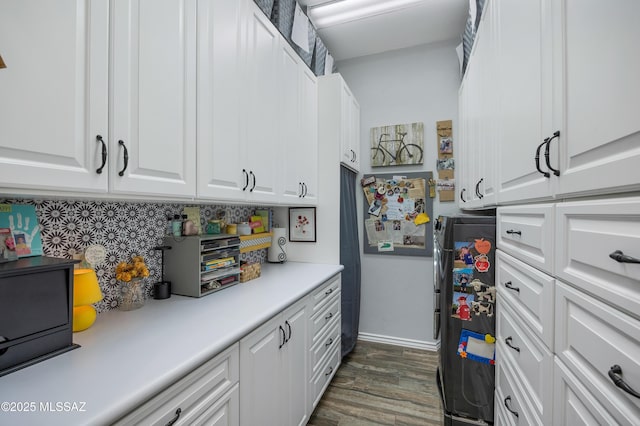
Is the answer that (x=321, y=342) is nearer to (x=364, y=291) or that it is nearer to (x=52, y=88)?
(x=364, y=291)

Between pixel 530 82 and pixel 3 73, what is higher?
pixel 530 82

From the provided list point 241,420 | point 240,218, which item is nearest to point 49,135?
point 241,420

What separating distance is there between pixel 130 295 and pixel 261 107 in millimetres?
1214

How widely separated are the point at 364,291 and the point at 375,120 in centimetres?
185

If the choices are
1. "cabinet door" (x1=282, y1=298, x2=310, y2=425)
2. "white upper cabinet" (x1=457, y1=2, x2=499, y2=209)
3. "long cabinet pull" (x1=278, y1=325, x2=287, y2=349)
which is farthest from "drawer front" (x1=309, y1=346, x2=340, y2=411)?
"white upper cabinet" (x1=457, y1=2, x2=499, y2=209)

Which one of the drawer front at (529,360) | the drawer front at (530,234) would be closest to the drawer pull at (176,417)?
the drawer front at (529,360)

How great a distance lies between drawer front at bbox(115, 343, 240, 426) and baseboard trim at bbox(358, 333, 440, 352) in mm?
2200

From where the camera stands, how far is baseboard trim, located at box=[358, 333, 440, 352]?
2781 millimetres

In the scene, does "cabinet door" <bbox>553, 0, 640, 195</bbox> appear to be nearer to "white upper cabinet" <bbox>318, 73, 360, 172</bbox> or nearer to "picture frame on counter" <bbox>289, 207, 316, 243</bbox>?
"white upper cabinet" <bbox>318, 73, 360, 172</bbox>

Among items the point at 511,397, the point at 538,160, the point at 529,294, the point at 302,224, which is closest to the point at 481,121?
the point at 538,160

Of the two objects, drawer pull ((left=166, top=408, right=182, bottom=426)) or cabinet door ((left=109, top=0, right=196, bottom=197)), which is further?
cabinet door ((left=109, top=0, right=196, bottom=197))

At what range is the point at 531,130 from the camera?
96 centimetres

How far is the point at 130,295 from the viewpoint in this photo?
4.11 feet

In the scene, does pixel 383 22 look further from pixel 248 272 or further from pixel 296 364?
pixel 296 364
